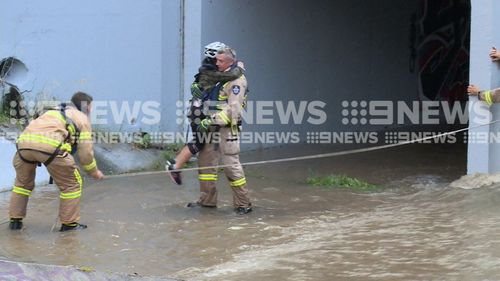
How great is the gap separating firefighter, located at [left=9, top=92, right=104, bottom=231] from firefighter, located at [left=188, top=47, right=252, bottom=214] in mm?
1294

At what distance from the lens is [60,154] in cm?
637

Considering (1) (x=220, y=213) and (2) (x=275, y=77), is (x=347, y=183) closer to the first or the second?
(1) (x=220, y=213)

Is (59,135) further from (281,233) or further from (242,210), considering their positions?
(281,233)

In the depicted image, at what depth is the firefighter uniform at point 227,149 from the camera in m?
7.13

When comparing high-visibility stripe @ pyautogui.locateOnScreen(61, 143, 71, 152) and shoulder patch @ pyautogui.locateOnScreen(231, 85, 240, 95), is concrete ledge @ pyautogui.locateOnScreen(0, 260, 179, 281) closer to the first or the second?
high-visibility stripe @ pyautogui.locateOnScreen(61, 143, 71, 152)

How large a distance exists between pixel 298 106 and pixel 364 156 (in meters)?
2.01

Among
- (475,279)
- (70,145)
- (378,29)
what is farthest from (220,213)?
(378,29)

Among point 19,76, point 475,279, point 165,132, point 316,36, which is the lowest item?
point 475,279

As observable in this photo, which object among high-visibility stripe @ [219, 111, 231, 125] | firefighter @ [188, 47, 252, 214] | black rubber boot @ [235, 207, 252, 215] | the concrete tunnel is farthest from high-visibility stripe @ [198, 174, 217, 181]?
the concrete tunnel

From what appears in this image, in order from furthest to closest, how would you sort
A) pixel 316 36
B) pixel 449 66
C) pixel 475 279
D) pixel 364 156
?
pixel 449 66
pixel 316 36
pixel 364 156
pixel 475 279

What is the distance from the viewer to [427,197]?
26.2 ft

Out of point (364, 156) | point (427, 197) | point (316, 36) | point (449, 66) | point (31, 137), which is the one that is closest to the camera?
point (31, 137)

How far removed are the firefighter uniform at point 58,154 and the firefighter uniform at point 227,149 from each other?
4.57 feet

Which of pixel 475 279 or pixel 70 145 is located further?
pixel 70 145
